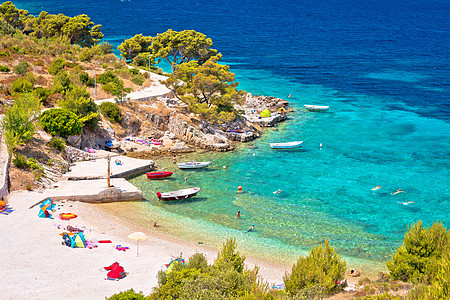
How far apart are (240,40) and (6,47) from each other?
112297mm

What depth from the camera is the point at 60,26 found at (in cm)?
11619

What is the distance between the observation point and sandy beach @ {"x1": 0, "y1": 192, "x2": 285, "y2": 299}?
110 ft

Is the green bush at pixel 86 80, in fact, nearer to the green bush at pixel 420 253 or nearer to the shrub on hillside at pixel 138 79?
the shrub on hillside at pixel 138 79

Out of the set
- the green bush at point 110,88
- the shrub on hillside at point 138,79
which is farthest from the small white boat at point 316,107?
the green bush at point 110,88

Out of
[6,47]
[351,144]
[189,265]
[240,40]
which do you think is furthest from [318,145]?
[240,40]

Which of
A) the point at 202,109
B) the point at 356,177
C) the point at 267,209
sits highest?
the point at 202,109

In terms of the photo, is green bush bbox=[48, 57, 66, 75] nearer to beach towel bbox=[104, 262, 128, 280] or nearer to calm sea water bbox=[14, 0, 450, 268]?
calm sea water bbox=[14, 0, 450, 268]

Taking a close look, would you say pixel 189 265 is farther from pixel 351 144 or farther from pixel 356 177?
pixel 351 144

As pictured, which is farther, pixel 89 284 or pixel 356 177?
pixel 356 177

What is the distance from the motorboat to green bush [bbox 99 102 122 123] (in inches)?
857

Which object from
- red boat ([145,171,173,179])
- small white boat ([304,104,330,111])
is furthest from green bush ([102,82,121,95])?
small white boat ([304,104,330,111])

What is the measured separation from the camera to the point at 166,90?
8350 cm

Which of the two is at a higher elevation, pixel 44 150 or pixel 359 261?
pixel 44 150

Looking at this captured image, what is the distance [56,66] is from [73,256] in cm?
4909
